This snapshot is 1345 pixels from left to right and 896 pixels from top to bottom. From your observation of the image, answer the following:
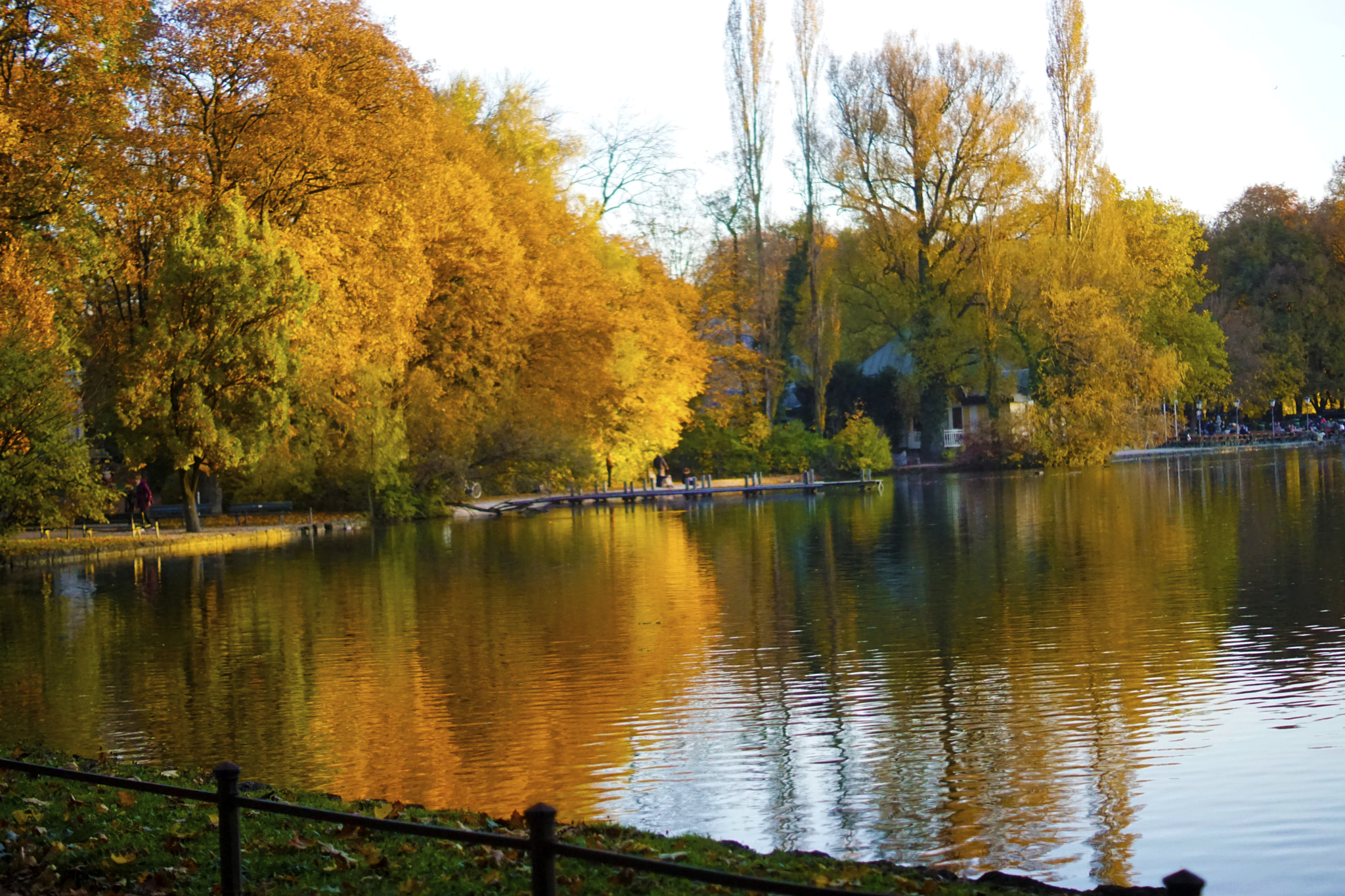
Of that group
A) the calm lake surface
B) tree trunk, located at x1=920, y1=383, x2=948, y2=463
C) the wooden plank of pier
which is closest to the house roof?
tree trunk, located at x1=920, y1=383, x2=948, y2=463

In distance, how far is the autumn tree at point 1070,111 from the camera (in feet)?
194

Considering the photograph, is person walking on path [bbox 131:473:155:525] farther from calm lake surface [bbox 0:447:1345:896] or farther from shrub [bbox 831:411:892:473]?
shrub [bbox 831:411:892:473]

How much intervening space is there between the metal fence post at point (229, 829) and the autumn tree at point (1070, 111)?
57.7 metres

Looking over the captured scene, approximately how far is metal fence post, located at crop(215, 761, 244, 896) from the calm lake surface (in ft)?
12.1

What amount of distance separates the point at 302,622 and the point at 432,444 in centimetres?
2696

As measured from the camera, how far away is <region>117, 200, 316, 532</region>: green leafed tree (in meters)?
34.2

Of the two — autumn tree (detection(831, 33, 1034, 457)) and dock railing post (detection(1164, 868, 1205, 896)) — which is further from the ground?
autumn tree (detection(831, 33, 1034, 457))

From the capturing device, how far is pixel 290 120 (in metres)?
36.1

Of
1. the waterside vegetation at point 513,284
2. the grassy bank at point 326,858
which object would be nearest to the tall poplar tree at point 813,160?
the waterside vegetation at point 513,284

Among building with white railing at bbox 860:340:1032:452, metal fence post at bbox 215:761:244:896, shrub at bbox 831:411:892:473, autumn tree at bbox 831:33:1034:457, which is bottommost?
metal fence post at bbox 215:761:244:896

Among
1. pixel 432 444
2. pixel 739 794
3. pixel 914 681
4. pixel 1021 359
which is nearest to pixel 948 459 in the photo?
pixel 1021 359

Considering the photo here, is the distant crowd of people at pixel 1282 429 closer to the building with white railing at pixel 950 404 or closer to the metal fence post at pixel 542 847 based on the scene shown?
the building with white railing at pixel 950 404

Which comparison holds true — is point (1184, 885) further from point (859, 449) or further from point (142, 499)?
point (859, 449)

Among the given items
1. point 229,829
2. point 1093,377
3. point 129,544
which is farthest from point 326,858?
point 1093,377
